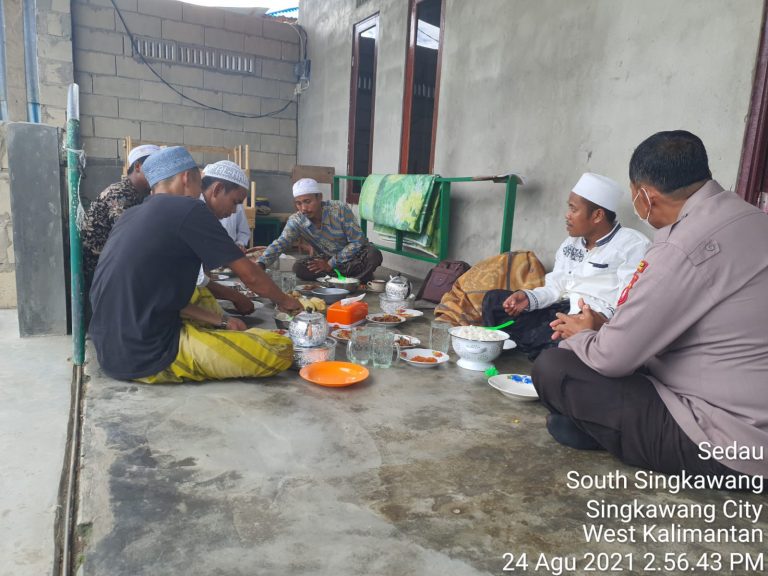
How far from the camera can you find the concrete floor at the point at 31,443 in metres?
1.46

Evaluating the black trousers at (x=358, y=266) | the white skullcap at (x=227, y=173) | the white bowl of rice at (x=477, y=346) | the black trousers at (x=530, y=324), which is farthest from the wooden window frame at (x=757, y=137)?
the black trousers at (x=358, y=266)

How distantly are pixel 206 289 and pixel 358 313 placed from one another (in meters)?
0.87

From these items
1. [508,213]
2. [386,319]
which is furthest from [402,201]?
[386,319]

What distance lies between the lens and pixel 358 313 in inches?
126

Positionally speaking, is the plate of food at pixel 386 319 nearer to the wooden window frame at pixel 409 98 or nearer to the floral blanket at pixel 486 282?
the floral blanket at pixel 486 282

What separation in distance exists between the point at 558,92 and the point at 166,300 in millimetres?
2905

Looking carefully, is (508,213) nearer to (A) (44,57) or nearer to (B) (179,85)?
(B) (179,85)

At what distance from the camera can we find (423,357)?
2.75 m

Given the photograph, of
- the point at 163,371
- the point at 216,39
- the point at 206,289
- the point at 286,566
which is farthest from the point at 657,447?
the point at 216,39

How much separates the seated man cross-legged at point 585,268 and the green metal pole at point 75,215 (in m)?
2.16

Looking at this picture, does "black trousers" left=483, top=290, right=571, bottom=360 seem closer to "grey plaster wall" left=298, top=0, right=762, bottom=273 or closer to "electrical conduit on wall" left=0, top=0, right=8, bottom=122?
"grey plaster wall" left=298, top=0, right=762, bottom=273

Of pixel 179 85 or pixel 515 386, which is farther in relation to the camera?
pixel 179 85

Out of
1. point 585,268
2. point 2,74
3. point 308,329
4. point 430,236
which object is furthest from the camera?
point 2,74

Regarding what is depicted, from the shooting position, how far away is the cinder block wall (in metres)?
7.07
